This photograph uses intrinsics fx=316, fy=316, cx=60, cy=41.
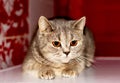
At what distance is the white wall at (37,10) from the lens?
6.52 feet

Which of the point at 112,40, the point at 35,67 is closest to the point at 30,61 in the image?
the point at 35,67

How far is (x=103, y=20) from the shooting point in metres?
2.29

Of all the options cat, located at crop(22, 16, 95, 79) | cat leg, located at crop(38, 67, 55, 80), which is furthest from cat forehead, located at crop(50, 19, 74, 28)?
cat leg, located at crop(38, 67, 55, 80)

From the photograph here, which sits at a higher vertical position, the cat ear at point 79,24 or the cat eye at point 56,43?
the cat ear at point 79,24

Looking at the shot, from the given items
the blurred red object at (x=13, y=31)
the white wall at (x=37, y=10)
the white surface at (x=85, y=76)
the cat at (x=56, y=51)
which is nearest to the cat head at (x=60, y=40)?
the cat at (x=56, y=51)

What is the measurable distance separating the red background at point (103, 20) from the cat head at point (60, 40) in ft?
2.56

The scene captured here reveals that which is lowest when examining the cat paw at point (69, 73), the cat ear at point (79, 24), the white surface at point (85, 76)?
the white surface at point (85, 76)

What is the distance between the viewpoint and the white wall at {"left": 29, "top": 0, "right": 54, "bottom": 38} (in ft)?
6.52

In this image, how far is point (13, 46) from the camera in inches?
69.1

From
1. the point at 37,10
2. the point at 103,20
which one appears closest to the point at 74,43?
the point at 37,10

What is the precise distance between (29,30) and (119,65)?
1.92 feet

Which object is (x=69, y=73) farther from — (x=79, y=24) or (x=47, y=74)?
(x=79, y=24)

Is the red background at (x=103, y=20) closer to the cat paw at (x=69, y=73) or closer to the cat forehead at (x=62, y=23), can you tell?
the cat forehead at (x=62, y=23)

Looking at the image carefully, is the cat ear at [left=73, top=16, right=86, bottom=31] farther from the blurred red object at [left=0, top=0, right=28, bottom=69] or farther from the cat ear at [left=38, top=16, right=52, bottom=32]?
the blurred red object at [left=0, top=0, right=28, bottom=69]
